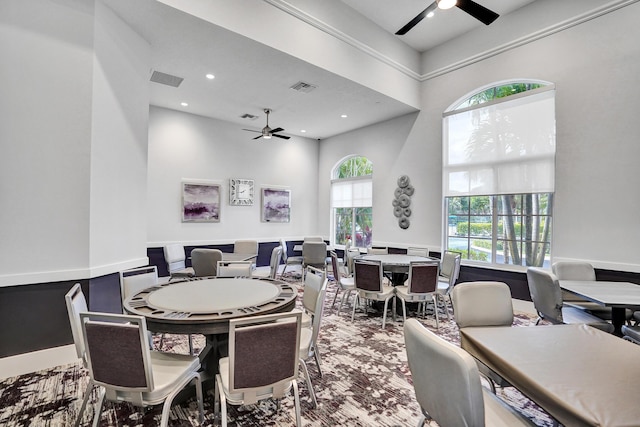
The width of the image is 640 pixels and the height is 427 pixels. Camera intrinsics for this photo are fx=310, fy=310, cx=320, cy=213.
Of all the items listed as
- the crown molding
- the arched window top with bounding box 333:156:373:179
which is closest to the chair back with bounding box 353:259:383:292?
the crown molding

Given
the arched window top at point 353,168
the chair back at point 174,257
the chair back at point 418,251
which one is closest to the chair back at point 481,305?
the chair back at point 418,251

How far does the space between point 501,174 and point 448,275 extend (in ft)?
6.44

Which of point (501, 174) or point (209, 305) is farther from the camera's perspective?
point (501, 174)

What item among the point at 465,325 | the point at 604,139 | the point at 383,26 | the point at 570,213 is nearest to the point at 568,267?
the point at 570,213

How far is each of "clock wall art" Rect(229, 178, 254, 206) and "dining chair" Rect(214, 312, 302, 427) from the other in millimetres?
5998

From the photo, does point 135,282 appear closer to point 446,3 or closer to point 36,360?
point 36,360

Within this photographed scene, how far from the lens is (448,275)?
510cm

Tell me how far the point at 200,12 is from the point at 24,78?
6.07 ft

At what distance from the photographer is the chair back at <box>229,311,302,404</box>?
5.39 feet

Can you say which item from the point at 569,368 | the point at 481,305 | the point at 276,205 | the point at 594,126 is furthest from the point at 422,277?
the point at 276,205

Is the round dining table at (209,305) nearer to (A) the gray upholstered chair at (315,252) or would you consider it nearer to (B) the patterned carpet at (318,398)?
(B) the patterned carpet at (318,398)

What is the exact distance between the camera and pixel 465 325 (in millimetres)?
2213

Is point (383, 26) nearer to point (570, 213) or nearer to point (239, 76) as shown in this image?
point (239, 76)

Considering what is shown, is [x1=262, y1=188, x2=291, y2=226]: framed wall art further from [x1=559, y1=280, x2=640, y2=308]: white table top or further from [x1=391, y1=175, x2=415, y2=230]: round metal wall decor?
[x1=559, y1=280, x2=640, y2=308]: white table top
